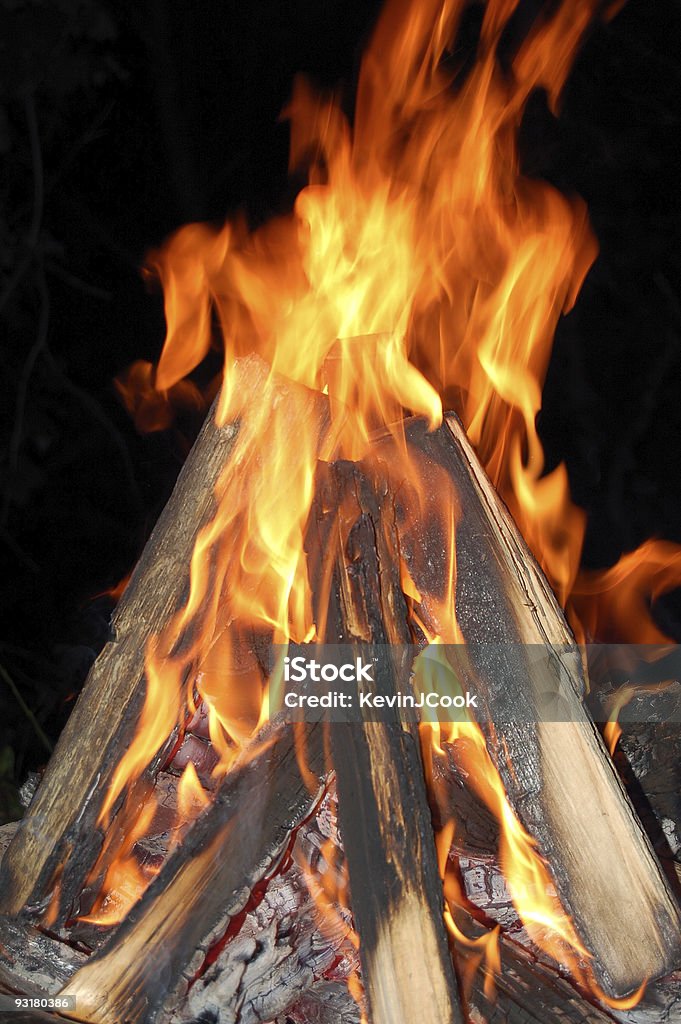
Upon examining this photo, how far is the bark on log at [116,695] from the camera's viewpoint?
3.83 ft

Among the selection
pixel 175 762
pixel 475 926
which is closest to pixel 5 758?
pixel 175 762

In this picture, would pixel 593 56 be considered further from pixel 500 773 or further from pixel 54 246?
pixel 500 773

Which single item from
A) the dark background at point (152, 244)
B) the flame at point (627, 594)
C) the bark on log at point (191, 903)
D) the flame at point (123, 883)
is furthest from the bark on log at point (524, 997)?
the dark background at point (152, 244)

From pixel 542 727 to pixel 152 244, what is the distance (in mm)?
1293

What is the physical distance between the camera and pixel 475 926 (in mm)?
1122

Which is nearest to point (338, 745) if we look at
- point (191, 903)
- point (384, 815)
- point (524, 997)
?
point (384, 815)

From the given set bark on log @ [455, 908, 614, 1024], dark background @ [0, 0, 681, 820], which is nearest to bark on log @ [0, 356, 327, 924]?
bark on log @ [455, 908, 614, 1024]

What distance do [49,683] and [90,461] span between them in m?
0.52

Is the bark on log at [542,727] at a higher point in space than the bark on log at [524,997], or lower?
higher

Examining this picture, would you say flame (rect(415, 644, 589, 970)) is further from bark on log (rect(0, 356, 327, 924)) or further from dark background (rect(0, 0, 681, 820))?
dark background (rect(0, 0, 681, 820))

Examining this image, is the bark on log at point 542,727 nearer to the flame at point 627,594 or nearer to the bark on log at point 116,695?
the bark on log at point 116,695

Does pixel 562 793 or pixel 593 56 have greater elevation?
pixel 593 56

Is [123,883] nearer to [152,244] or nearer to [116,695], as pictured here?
[116,695]

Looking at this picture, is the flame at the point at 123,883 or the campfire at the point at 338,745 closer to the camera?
the campfire at the point at 338,745
